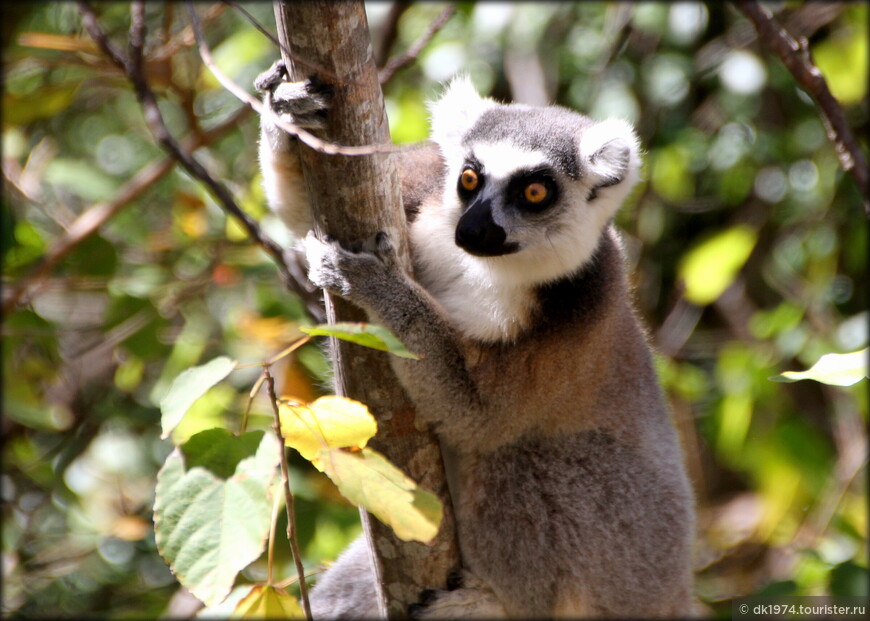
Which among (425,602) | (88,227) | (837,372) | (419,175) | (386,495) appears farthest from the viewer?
(88,227)

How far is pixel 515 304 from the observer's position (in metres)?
3.05

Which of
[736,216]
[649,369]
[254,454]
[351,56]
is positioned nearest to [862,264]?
[736,216]

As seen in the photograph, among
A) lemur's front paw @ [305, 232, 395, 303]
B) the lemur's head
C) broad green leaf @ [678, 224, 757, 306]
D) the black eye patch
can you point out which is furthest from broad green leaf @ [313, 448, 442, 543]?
broad green leaf @ [678, 224, 757, 306]

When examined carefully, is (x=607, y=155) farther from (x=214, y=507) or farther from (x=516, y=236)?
(x=214, y=507)

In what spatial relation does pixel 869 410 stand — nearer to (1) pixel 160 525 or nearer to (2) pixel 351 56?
(2) pixel 351 56

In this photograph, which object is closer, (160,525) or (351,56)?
(160,525)

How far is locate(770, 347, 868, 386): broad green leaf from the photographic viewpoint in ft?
6.54

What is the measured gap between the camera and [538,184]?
3160 mm

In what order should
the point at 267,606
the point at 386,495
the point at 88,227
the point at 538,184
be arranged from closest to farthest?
the point at 386,495, the point at 267,606, the point at 538,184, the point at 88,227

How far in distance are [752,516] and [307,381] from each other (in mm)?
4563

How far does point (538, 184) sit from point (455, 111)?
2.05 ft

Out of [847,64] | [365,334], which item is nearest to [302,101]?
[365,334]

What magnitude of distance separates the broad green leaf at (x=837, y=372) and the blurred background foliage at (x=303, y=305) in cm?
137

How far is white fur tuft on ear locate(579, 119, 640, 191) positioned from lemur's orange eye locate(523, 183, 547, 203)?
0.24m
